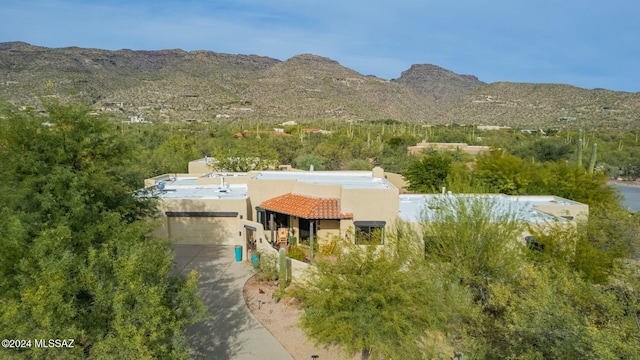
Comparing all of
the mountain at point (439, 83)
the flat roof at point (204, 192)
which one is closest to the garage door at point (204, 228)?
the flat roof at point (204, 192)

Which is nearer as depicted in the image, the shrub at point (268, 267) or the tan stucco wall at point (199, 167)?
the shrub at point (268, 267)

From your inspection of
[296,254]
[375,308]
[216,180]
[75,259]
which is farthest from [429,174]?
[75,259]

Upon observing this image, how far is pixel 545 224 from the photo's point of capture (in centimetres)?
1719

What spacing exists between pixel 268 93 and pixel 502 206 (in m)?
82.9

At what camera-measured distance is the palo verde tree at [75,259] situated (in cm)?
795

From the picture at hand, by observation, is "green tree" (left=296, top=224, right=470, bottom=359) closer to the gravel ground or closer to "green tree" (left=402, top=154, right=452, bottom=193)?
A: the gravel ground

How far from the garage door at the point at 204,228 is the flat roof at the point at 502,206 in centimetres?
911

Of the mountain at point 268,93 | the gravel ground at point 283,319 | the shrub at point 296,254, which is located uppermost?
the mountain at point 268,93

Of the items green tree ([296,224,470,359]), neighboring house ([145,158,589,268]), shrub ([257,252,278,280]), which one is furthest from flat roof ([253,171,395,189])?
Answer: green tree ([296,224,470,359])

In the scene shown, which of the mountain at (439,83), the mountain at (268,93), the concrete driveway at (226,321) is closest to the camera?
the concrete driveway at (226,321)

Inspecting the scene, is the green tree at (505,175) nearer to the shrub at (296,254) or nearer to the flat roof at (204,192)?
the shrub at (296,254)

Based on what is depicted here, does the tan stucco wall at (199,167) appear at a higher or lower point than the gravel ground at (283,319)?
higher

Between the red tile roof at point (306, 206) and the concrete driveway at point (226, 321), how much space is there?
3186mm

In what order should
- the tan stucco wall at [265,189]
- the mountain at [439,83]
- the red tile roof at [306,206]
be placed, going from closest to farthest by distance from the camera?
1. the red tile roof at [306,206]
2. the tan stucco wall at [265,189]
3. the mountain at [439,83]
